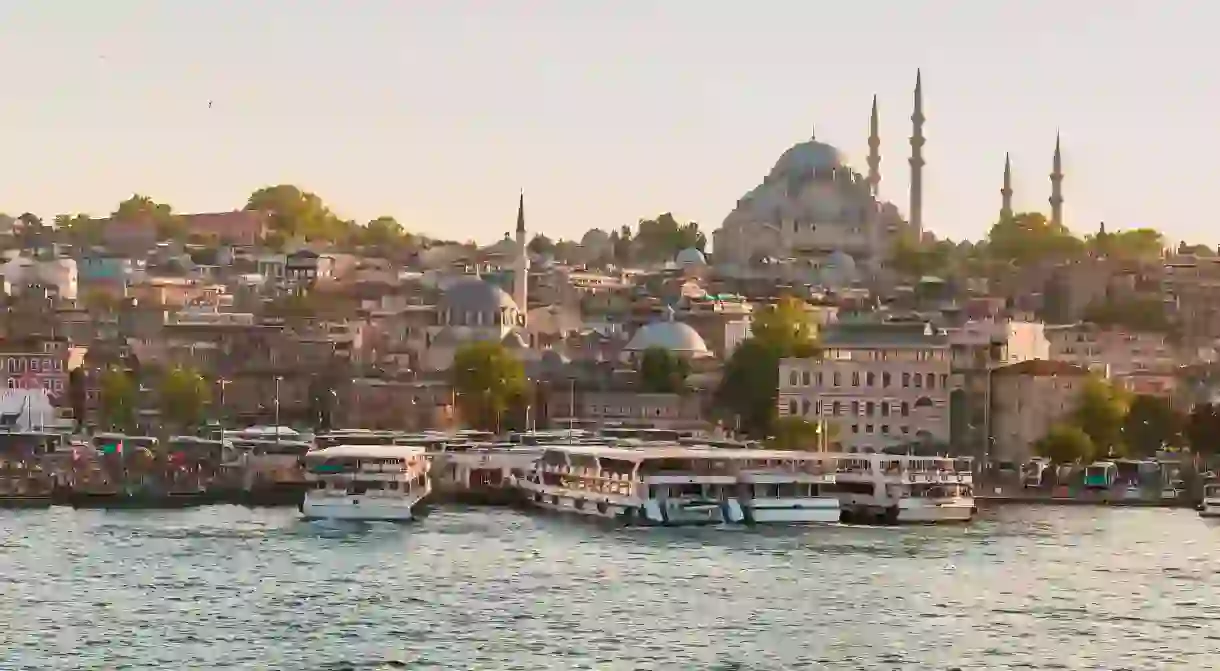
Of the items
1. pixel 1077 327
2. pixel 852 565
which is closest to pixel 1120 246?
pixel 1077 327

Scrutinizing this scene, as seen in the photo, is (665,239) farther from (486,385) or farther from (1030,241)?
(486,385)

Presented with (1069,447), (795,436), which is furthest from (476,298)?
(1069,447)

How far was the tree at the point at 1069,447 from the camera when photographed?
170ft

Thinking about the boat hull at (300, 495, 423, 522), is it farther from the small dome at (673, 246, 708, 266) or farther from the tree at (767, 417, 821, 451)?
the small dome at (673, 246, 708, 266)

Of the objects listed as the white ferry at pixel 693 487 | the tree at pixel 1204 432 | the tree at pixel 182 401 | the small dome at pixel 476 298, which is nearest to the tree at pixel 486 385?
the tree at pixel 182 401

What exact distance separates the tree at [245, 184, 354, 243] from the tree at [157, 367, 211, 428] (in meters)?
52.9

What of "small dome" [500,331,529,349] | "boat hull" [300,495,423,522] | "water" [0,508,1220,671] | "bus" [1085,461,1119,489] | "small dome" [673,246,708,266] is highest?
"small dome" [673,246,708,266]

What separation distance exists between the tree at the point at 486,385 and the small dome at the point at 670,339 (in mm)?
6337

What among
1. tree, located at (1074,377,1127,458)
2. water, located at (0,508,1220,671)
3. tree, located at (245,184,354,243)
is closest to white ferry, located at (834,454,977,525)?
water, located at (0,508,1220,671)

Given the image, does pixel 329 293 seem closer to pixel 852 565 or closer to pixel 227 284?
pixel 227 284

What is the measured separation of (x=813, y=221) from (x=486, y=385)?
33.3 meters

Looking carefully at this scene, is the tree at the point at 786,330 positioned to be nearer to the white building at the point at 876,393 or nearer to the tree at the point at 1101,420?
the white building at the point at 876,393

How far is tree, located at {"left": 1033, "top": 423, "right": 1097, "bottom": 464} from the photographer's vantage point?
170ft

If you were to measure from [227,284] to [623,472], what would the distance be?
48878 mm
